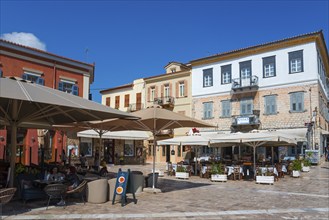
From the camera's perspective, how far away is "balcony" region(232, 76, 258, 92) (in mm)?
27531

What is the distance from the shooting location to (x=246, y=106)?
28.1 meters

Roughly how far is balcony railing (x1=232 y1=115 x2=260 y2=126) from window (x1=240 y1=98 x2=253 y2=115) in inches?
22.2

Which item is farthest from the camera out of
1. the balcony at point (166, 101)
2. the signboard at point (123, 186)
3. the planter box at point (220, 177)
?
the balcony at point (166, 101)

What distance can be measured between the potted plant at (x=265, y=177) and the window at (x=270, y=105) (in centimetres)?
1330

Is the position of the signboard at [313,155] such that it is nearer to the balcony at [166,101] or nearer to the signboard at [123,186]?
the balcony at [166,101]

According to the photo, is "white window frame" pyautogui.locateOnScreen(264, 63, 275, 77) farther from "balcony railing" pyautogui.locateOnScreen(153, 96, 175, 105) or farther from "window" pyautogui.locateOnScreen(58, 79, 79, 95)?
"window" pyautogui.locateOnScreen(58, 79, 79, 95)

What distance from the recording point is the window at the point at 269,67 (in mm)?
26906

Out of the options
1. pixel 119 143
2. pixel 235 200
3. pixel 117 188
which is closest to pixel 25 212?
pixel 117 188

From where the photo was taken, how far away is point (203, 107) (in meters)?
31.0

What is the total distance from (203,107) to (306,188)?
1873 centimetres

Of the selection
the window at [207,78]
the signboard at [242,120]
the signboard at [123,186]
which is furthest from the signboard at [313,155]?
the signboard at [123,186]

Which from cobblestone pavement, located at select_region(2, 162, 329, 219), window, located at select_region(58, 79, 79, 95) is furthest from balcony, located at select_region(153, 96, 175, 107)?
cobblestone pavement, located at select_region(2, 162, 329, 219)

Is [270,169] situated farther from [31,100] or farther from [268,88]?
[268,88]

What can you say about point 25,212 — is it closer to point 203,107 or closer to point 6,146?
point 6,146
